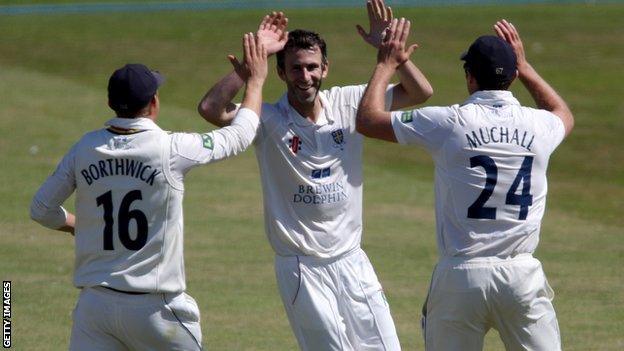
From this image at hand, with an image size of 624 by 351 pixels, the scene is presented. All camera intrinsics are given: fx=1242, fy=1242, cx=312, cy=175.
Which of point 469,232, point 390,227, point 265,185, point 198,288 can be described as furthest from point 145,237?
point 390,227

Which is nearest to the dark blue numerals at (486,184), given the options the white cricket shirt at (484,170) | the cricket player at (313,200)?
the white cricket shirt at (484,170)

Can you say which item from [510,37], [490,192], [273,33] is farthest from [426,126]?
[273,33]

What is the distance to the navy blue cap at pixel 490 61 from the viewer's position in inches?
281

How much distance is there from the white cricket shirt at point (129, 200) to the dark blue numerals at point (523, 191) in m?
1.72

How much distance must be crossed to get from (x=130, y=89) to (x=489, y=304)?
2311 mm

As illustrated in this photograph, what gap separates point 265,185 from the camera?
765cm

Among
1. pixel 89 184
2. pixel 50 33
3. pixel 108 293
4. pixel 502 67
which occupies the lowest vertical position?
pixel 50 33

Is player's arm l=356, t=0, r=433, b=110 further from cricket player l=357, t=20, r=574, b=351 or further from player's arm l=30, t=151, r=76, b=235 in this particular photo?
player's arm l=30, t=151, r=76, b=235

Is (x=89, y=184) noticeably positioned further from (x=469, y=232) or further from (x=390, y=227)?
(x=390, y=227)

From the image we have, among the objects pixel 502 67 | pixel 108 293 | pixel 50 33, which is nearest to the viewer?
pixel 108 293

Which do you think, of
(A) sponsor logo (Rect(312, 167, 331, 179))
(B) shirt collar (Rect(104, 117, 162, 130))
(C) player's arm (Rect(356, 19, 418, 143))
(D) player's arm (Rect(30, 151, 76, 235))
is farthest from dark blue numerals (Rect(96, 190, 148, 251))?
(C) player's arm (Rect(356, 19, 418, 143))

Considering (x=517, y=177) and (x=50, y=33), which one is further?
(x=50, y=33)

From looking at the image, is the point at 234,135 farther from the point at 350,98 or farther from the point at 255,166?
the point at 255,166

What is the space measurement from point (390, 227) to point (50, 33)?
16.4 m
